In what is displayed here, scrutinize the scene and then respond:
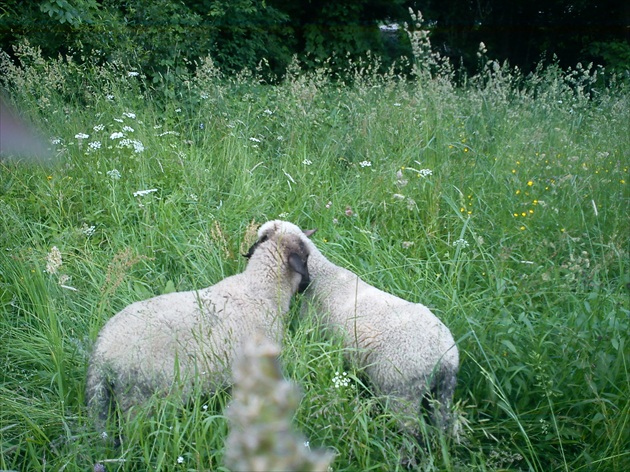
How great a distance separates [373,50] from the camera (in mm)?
11984

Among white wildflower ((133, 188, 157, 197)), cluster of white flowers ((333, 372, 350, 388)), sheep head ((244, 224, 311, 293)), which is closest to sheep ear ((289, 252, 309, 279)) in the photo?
sheep head ((244, 224, 311, 293))

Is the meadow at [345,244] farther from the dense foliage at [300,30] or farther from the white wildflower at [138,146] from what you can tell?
the dense foliage at [300,30]

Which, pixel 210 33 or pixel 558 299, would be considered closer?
pixel 558 299

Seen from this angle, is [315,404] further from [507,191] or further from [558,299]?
[507,191]

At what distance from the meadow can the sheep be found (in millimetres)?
128

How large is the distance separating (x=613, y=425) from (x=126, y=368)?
2086 mm

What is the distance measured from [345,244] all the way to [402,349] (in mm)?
1513

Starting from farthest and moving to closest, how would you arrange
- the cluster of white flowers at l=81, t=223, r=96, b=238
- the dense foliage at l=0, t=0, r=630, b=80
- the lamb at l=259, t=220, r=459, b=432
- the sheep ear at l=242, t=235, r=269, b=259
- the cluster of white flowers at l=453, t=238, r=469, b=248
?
the dense foliage at l=0, t=0, r=630, b=80 → the cluster of white flowers at l=81, t=223, r=96, b=238 → the cluster of white flowers at l=453, t=238, r=469, b=248 → the sheep ear at l=242, t=235, r=269, b=259 → the lamb at l=259, t=220, r=459, b=432

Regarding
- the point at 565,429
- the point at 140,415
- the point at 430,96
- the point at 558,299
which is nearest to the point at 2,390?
the point at 140,415

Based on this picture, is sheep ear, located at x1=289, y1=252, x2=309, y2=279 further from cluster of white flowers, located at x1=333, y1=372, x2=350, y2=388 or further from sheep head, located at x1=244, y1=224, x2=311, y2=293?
cluster of white flowers, located at x1=333, y1=372, x2=350, y2=388

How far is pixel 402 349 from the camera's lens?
8.86ft

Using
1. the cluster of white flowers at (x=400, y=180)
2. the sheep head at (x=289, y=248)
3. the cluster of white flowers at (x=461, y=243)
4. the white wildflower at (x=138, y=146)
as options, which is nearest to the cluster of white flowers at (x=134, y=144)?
the white wildflower at (x=138, y=146)

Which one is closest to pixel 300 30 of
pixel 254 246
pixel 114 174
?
pixel 114 174

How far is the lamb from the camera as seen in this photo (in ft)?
8.64
